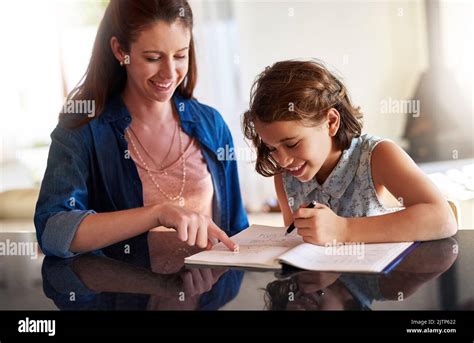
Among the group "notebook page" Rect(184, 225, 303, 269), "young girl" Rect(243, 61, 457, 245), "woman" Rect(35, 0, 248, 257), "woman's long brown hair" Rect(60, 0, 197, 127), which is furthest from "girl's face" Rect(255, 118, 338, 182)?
"woman's long brown hair" Rect(60, 0, 197, 127)

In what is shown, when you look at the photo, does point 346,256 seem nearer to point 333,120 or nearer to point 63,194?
point 333,120

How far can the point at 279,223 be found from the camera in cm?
377

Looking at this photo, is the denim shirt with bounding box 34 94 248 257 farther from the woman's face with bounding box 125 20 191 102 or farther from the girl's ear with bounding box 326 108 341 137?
the girl's ear with bounding box 326 108 341 137

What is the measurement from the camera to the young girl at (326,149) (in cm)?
144

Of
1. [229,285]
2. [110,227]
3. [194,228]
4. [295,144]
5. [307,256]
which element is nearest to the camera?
[229,285]

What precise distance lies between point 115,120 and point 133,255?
0.57m

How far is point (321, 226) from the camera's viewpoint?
123cm

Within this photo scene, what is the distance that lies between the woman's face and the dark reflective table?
58cm

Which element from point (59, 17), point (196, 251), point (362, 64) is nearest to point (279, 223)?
point (362, 64)

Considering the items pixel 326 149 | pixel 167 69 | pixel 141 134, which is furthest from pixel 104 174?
pixel 326 149

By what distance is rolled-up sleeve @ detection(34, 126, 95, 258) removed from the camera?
137cm

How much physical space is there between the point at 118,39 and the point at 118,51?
0.03 m

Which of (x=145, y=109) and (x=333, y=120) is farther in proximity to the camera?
(x=145, y=109)

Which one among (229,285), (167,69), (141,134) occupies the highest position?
(167,69)
